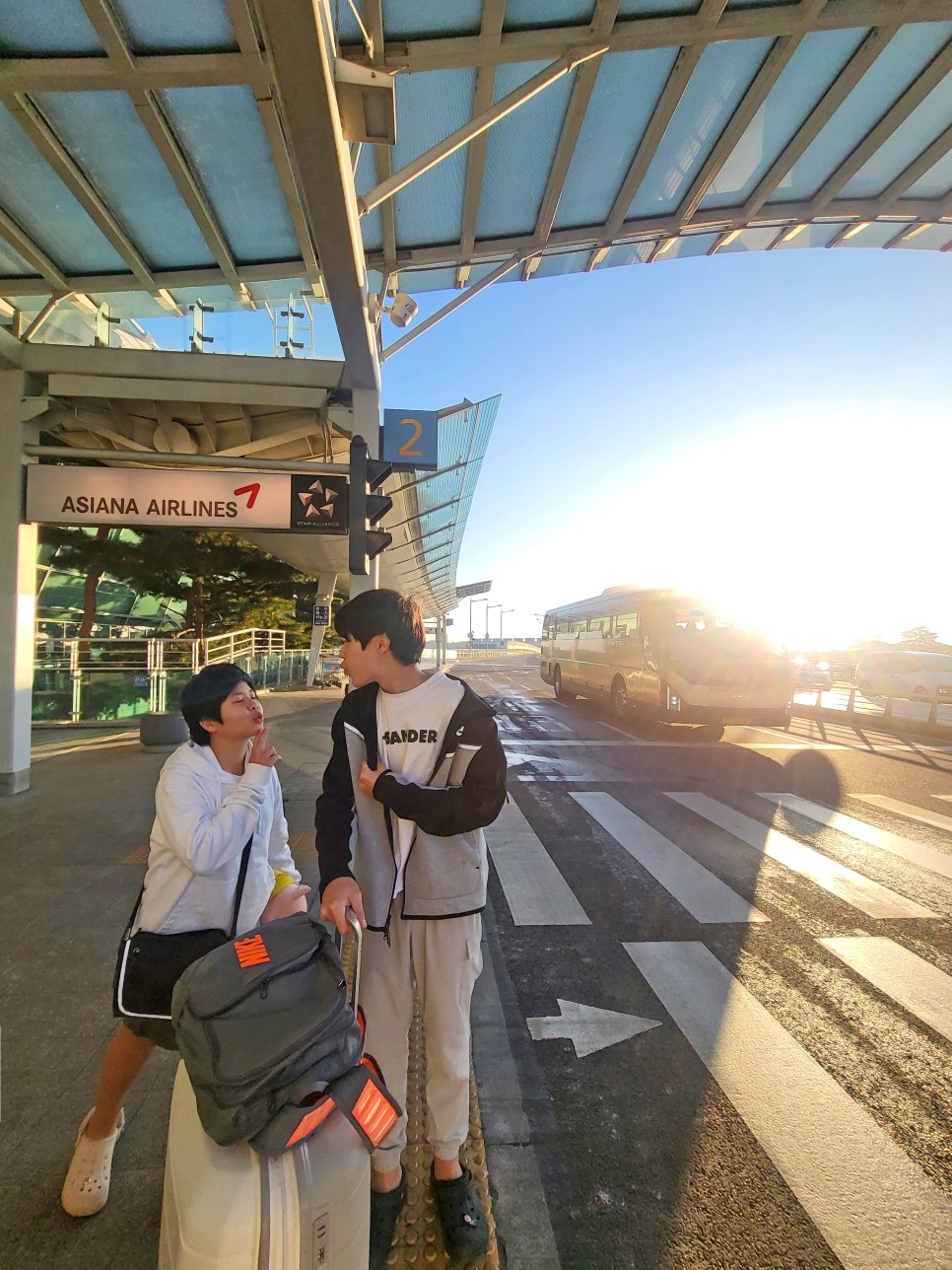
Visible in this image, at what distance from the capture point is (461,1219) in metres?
1.84

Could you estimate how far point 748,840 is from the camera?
5.98 meters

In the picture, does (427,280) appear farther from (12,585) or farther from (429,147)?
(12,585)

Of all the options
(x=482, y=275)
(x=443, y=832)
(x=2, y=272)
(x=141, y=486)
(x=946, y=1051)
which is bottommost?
(x=946, y=1051)

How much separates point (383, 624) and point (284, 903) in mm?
1010

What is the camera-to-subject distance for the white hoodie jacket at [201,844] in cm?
180

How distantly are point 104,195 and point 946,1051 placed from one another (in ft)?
28.1

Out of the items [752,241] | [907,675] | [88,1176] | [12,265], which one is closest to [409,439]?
[12,265]

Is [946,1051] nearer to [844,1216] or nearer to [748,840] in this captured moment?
[844,1216]

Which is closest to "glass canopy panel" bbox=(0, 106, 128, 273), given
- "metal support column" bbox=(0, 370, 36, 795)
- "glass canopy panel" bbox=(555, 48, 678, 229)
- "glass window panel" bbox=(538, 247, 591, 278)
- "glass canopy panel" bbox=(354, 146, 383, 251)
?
"metal support column" bbox=(0, 370, 36, 795)

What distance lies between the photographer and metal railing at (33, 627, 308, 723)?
12164 millimetres

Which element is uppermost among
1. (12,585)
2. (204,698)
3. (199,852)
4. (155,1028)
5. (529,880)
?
(12,585)

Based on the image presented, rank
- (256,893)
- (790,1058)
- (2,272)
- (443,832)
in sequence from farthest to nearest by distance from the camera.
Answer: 1. (2,272)
2. (790,1058)
3. (256,893)
4. (443,832)

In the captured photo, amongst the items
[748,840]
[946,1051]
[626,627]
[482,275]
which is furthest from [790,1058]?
[626,627]

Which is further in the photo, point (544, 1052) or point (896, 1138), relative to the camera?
point (544, 1052)
